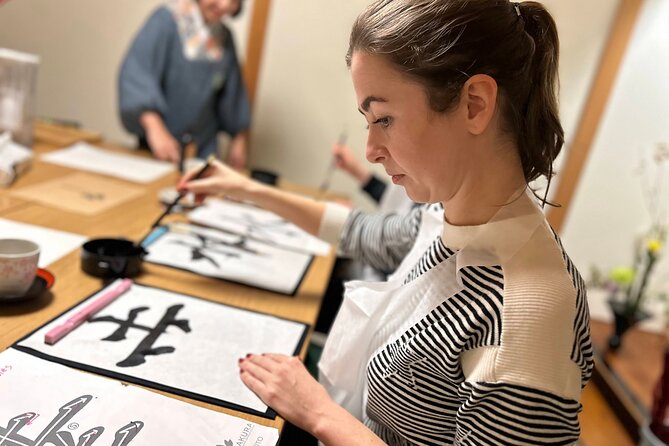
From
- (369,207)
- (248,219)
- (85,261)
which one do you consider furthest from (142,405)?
(369,207)

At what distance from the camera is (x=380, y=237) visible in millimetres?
1283

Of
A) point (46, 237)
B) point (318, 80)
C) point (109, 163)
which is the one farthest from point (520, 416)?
point (318, 80)

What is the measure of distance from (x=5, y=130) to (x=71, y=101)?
1.41 meters

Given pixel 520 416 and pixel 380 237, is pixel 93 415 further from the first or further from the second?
pixel 380 237

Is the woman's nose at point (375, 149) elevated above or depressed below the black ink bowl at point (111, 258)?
above

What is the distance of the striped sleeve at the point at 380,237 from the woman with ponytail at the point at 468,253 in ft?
1.16

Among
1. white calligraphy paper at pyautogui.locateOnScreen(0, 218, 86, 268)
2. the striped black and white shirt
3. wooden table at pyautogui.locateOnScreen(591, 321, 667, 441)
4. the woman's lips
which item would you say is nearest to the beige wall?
wooden table at pyautogui.locateOnScreen(591, 321, 667, 441)

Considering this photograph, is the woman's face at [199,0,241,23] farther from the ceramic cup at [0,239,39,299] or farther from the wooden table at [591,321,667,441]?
Answer: the wooden table at [591,321,667,441]

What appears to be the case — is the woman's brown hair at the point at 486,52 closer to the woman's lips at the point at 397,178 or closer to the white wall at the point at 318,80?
the woman's lips at the point at 397,178

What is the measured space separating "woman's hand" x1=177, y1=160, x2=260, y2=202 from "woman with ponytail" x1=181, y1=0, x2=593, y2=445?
0.50 m

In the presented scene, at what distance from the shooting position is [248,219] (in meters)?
1.59

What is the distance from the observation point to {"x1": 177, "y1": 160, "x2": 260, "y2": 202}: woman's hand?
125 centimetres

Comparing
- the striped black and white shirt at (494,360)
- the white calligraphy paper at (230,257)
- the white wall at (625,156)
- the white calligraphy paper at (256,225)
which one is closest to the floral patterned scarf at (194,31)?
the white calligraphy paper at (256,225)

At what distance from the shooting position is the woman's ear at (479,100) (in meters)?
0.71
